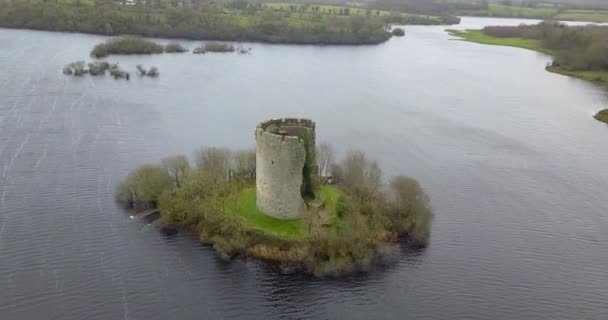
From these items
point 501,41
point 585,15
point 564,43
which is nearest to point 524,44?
point 501,41

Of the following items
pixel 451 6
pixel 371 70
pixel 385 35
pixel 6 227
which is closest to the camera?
pixel 6 227

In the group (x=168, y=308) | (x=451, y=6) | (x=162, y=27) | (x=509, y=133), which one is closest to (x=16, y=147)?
(x=168, y=308)

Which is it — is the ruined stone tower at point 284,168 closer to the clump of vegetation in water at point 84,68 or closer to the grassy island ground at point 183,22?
the clump of vegetation in water at point 84,68

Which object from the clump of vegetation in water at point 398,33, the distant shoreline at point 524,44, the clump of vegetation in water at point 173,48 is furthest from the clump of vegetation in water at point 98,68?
the clump of vegetation in water at point 398,33

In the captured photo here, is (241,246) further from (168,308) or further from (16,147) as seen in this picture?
(16,147)

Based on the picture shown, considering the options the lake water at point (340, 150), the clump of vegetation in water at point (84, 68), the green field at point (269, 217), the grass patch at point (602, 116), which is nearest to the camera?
the lake water at point (340, 150)

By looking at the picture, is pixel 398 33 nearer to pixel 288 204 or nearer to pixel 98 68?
pixel 98 68
